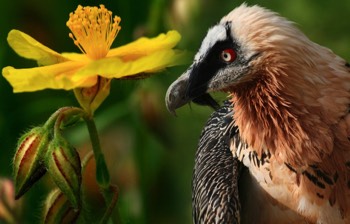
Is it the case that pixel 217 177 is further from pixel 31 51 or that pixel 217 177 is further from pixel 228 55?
pixel 31 51

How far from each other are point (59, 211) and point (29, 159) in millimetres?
130

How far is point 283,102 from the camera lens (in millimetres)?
1921

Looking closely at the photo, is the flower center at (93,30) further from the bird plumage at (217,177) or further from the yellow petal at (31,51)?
the bird plumage at (217,177)

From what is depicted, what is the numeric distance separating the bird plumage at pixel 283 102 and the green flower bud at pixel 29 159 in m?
0.35

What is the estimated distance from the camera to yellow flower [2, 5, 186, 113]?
1.53 meters

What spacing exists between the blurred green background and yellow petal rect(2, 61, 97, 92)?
334 mm

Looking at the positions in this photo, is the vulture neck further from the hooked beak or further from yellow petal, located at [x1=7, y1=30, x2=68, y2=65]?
yellow petal, located at [x1=7, y1=30, x2=68, y2=65]

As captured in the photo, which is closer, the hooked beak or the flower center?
the flower center

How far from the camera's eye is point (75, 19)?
5.73 feet

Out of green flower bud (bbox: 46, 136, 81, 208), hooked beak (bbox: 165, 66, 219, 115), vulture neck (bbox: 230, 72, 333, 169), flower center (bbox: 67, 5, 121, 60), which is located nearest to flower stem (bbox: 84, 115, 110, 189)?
green flower bud (bbox: 46, 136, 81, 208)

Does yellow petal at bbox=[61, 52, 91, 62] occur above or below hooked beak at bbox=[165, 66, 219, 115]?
above

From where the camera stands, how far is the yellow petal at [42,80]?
4.99ft

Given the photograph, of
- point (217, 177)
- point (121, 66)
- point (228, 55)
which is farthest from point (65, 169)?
point (217, 177)

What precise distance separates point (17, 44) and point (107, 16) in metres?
0.16
